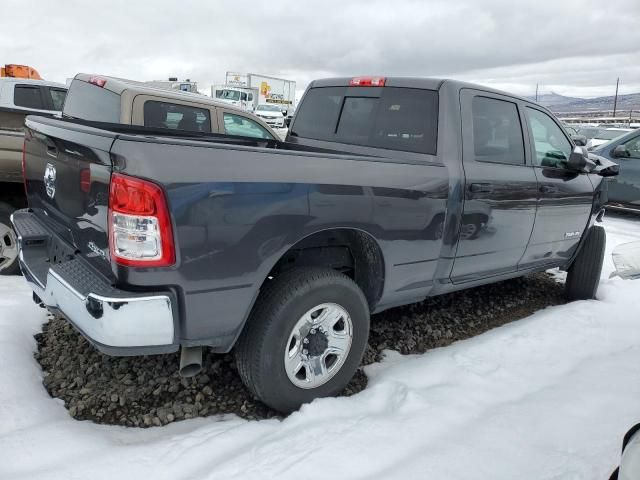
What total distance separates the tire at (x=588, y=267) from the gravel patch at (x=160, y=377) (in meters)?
1.14

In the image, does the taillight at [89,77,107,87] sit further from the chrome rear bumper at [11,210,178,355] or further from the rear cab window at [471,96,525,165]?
the rear cab window at [471,96,525,165]

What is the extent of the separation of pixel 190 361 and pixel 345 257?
3.79 ft

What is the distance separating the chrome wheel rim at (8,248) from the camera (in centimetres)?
439

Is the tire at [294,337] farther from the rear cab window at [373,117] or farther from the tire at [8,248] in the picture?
the tire at [8,248]

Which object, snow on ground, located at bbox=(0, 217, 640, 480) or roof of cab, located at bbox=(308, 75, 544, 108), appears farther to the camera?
roof of cab, located at bbox=(308, 75, 544, 108)

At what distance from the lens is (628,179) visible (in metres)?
8.75

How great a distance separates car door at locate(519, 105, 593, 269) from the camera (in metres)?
4.03

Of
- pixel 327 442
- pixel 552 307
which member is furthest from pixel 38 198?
pixel 552 307

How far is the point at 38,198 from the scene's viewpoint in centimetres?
304

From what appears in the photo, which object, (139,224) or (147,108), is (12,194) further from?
(139,224)

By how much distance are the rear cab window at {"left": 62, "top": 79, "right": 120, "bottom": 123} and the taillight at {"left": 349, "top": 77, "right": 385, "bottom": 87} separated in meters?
2.44

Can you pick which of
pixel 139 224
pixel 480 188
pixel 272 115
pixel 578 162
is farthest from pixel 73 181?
pixel 272 115

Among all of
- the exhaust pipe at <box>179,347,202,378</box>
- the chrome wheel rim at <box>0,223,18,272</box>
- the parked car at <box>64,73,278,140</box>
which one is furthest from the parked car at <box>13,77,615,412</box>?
the chrome wheel rim at <box>0,223,18,272</box>

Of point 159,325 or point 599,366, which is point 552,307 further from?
point 159,325
